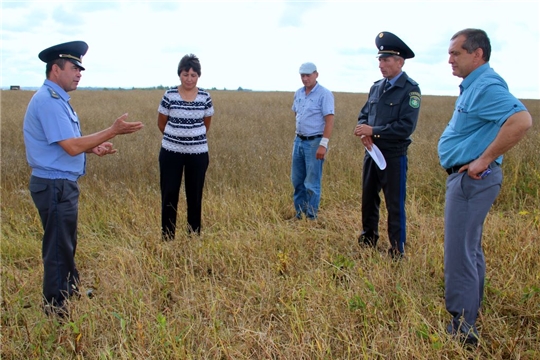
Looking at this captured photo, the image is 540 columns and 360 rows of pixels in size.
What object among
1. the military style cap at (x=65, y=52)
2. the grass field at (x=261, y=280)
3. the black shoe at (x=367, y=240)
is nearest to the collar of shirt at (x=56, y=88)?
the military style cap at (x=65, y=52)

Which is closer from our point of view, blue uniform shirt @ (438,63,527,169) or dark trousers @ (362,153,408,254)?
blue uniform shirt @ (438,63,527,169)

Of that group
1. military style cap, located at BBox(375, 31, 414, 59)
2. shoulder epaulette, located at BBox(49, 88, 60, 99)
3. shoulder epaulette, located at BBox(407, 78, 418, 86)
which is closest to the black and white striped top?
shoulder epaulette, located at BBox(49, 88, 60, 99)

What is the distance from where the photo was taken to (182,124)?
4.27 meters

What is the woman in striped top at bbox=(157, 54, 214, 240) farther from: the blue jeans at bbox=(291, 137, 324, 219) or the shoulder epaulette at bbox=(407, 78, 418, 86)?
the shoulder epaulette at bbox=(407, 78, 418, 86)

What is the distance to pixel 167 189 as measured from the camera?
4.38 m

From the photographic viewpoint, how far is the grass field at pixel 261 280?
2773 mm

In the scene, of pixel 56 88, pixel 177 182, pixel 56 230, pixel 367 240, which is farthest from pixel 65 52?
pixel 367 240

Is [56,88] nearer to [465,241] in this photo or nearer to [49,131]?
[49,131]

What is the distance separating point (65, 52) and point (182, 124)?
4.26 feet

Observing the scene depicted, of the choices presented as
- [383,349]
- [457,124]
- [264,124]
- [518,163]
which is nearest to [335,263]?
[383,349]

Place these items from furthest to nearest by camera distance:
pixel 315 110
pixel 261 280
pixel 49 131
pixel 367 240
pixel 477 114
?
1. pixel 315 110
2. pixel 367 240
3. pixel 261 280
4. pixel 49 131
5. pixel 477 114

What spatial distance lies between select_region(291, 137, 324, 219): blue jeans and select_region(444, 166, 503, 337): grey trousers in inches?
92.2

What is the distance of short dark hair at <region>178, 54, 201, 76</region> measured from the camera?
13.8 feet

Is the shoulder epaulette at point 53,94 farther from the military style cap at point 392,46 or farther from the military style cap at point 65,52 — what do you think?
the military style cap at point 392,46
